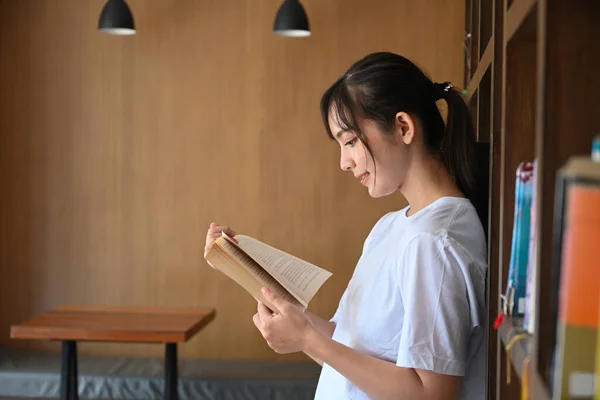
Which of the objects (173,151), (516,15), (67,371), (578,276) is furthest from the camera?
(173,151)

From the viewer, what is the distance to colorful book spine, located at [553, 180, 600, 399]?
0.50 m

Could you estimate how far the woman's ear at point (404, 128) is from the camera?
1366 mm

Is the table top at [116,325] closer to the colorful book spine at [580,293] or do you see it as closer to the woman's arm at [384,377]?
the woman's arm at [384,377]

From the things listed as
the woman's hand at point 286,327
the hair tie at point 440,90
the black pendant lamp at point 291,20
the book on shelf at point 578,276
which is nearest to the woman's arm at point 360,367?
the woman's hand at point 286,327

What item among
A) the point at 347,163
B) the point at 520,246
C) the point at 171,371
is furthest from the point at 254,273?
the point at 171,371

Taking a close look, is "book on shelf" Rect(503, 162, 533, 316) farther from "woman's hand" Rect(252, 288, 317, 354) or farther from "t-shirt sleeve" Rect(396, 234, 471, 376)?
"woman's hand" Rect(252, 288, 317, 354)

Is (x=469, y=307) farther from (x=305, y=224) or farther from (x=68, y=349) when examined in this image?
(x=305, y=224)

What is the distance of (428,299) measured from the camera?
3.98 ft

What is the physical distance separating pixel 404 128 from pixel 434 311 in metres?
0.35

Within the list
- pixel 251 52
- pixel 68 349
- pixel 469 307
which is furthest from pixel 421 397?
pixel 251 52

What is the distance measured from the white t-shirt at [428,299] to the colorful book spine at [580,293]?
2.21 feet

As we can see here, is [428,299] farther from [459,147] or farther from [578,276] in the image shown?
[578,276]

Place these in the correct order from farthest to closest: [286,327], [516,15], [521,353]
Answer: [286,327], [516,15], [521,353]

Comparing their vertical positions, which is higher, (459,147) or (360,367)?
(459,147)
